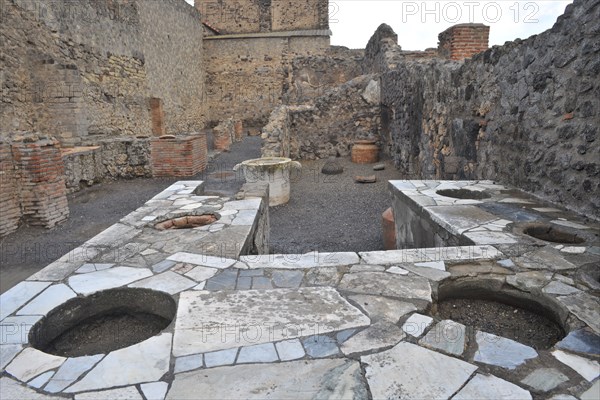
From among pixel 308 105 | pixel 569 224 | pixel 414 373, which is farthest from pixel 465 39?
pixel 414 373

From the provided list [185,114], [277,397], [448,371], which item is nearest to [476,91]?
[448,371]

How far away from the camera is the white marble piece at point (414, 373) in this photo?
1.55 meters

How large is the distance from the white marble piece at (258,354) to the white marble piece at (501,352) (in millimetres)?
886

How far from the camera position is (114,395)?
1.58m

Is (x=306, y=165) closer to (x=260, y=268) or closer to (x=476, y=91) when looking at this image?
(x=476, y=91)

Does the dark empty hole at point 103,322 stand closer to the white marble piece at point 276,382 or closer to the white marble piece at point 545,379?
the white marble piece at point 276,382

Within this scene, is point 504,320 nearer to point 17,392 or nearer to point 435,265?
point 435,265

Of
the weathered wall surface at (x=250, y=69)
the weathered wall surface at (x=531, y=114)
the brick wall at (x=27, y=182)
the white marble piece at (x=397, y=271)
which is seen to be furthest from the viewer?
the weathered wall surface at (x=250, y=69)

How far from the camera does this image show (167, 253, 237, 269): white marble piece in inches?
113

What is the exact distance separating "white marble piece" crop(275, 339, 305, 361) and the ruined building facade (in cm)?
304

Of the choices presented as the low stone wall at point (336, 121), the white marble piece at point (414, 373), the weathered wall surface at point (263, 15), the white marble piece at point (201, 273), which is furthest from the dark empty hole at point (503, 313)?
the weathered wall surface at point (263, 15)

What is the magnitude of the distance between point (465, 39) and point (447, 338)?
891 centimetres

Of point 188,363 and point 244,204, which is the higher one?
point 244,204

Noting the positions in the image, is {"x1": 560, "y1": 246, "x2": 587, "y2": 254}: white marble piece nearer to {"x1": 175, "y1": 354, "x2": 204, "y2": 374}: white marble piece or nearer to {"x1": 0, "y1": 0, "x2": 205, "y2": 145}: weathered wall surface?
{"x1": 175, "y1": 354, "x2": 204, "y2": 374}: white marble piece
